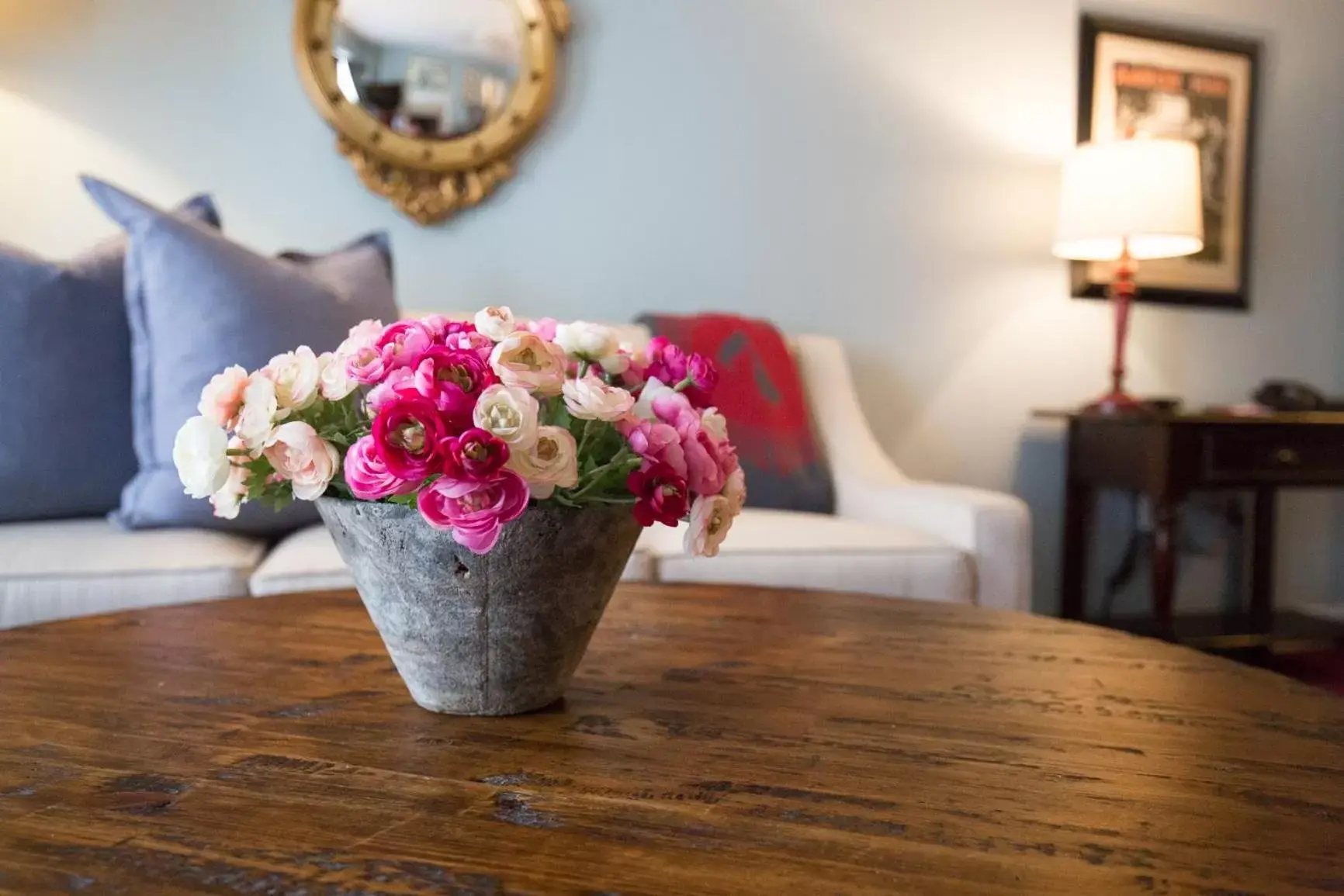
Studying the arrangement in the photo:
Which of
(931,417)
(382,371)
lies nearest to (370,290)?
(382,371)

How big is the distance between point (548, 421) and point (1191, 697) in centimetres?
59

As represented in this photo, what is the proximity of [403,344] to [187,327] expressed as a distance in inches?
43.8

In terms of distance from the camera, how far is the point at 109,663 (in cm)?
86

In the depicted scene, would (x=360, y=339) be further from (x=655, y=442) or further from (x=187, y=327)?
(x=187, y=327)

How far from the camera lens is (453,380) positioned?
633mm

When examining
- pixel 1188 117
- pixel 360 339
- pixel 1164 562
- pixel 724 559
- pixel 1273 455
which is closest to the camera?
pixel 360 339

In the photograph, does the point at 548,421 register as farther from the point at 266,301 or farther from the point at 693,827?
the point at 266,301

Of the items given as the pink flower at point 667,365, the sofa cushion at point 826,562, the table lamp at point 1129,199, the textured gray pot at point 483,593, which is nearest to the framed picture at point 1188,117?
the table lamp at point 1129,199

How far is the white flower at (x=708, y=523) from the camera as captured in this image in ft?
2.34

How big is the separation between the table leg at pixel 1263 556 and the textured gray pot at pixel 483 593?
2655mm

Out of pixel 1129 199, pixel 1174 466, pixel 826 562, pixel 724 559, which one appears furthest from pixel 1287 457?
pixel 724 559

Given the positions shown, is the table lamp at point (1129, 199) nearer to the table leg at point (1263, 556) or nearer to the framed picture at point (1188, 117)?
the framed picture at point (1188, 117)

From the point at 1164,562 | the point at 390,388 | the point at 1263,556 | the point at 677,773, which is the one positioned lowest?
the point at 1263,556

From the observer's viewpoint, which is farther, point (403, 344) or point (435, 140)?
point (435, 140)
